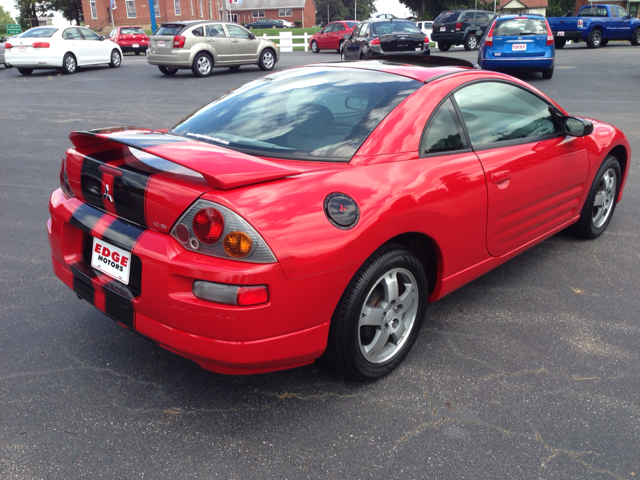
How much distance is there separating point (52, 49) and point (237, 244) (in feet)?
57.2

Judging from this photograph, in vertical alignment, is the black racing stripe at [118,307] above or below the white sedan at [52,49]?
below

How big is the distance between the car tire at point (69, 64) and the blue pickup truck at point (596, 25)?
19233 millimetres

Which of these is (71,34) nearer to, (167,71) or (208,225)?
(167,71)

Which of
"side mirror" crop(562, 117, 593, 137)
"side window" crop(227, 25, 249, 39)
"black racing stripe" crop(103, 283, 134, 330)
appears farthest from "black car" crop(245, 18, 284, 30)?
"black racing stripe" crop(103, 283, 134, 330)

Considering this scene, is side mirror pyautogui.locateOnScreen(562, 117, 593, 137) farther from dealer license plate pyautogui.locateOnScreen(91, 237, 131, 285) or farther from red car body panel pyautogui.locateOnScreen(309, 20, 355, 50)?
red car body panel pyautogui.locateOnScreen(309, 20, 355, 50)

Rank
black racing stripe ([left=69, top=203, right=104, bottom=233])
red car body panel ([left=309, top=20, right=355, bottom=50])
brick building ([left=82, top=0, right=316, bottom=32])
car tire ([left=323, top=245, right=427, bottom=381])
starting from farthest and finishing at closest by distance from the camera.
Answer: brick building ([left=82, top=0, right=316, bottom=32]) < red car body panel ([left=309, top=20, right=355, bottom=50]) < black racing stripe ([left=69, top=203, right=104, bottom=233]) < car tire ([left=323, top=245, right=427, bottom=381])

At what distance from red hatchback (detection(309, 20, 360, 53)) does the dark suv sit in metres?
4.32

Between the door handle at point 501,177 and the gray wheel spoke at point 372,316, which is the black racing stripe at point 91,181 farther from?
the door handle at point 501,177

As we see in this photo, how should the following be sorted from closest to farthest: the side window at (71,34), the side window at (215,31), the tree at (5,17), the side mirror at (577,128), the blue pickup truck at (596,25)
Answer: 1. the side mirror at (577,128)
2. the side window at (215,31)
3. the side window at (71,34)
4. the blue pickup truck at (596,25)
5. the tree at (5,17)

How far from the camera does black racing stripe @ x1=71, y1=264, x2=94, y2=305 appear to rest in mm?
2683

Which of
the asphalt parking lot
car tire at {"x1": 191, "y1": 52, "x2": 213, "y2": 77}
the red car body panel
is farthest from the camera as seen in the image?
the red car body panel

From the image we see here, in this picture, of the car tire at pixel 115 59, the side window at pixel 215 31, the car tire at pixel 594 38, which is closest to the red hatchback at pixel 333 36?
the car tire at pixel 594 38

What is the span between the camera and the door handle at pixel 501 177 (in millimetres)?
3203

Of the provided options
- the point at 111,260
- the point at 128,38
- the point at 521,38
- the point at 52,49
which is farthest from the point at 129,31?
the point at 111,260
